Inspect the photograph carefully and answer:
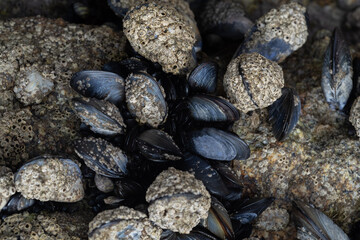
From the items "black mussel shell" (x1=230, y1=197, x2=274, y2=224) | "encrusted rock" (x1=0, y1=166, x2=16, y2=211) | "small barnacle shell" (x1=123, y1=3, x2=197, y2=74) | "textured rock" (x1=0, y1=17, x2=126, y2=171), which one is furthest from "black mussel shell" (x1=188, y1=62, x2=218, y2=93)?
"encrusted rock" (x1=0, y1=166, x2=16, y2=211)

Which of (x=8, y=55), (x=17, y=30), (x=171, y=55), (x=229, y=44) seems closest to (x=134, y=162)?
(x=171, y=55)

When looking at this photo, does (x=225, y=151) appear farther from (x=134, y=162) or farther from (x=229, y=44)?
(x=229, y=44)

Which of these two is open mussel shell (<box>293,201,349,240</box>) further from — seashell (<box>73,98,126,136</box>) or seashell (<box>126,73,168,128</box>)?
seashell (<box>73,98,126,136</box>)

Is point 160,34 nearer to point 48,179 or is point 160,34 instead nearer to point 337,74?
point 48,179

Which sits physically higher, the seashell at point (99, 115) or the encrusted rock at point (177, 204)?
the seashell at point (99, 115)

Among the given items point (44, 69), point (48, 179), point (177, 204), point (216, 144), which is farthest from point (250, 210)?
point (44, 69)

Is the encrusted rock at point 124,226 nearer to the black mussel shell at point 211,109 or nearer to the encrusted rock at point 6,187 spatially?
the encrusted rock at point 6,187

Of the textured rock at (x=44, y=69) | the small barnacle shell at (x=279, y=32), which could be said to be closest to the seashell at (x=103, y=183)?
the textured rock at (x=44, y=69)

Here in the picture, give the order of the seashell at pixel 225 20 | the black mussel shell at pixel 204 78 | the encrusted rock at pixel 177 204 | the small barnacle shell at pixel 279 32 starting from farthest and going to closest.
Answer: the seashell at pixel 225 20 < the small barnacle shell at pixel 279 32 < the black mussel shell at pixel 204 78 < the encrusted rock at pixel 177 204
